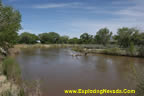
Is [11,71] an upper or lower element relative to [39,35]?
lower

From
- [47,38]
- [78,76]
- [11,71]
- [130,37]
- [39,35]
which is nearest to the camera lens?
[11,71]

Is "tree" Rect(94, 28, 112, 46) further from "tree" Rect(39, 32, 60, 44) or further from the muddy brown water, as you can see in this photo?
"tree" Rect(39, 32, 60, 44)

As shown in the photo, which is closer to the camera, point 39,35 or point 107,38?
point 107,38

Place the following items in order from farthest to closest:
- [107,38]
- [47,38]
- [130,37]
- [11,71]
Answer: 1. [47,38]
2. [107,38]
3. [130,37]
4. [11,71]

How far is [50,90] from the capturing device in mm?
4008

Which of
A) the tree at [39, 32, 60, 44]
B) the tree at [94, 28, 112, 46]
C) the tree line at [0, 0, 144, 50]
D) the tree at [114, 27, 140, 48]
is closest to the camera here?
the tree line at [0, 0, 144, 50]

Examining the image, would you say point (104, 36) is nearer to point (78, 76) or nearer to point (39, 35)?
point (78, 76)

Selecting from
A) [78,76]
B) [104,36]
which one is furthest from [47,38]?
[78,76]

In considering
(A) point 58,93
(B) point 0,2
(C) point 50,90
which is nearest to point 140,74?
(A) point 58,93

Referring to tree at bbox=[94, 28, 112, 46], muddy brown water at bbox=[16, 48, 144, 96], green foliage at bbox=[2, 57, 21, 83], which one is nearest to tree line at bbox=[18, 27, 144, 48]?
tree at bbox=[94, 28, 112, 46]

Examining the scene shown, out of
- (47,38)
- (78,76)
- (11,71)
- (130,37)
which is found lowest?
(78,76)

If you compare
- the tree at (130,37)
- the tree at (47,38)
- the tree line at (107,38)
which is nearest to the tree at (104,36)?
the tree line at (107,38)

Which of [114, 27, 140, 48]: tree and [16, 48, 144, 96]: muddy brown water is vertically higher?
[114, 27, 140, 48]: tree

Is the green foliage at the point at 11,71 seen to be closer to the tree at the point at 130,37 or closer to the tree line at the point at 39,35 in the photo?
the tree line at the point at 39,35
